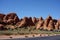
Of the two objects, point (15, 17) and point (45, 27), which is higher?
point (15, 17)

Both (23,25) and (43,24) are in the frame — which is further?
(43,24)

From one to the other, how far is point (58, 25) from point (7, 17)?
144 feet

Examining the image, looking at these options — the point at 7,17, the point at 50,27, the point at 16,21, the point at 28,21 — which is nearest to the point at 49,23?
the point at 50,27

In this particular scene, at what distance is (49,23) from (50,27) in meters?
4.07

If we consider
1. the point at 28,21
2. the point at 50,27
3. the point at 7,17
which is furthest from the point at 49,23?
the point at 7,17

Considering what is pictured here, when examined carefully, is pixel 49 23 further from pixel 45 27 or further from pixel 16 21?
pixel 16 21

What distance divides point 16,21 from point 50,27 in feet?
91.8

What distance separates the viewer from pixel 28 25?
425ft

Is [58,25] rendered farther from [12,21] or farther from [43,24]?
[12,21]

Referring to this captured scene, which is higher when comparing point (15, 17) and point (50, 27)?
point (15, 17)

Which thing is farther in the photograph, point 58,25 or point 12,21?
point 58,25

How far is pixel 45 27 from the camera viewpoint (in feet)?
431

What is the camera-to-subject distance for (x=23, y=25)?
126312 millimetres

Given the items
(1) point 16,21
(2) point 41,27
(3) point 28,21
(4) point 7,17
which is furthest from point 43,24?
(4) point 7,17
